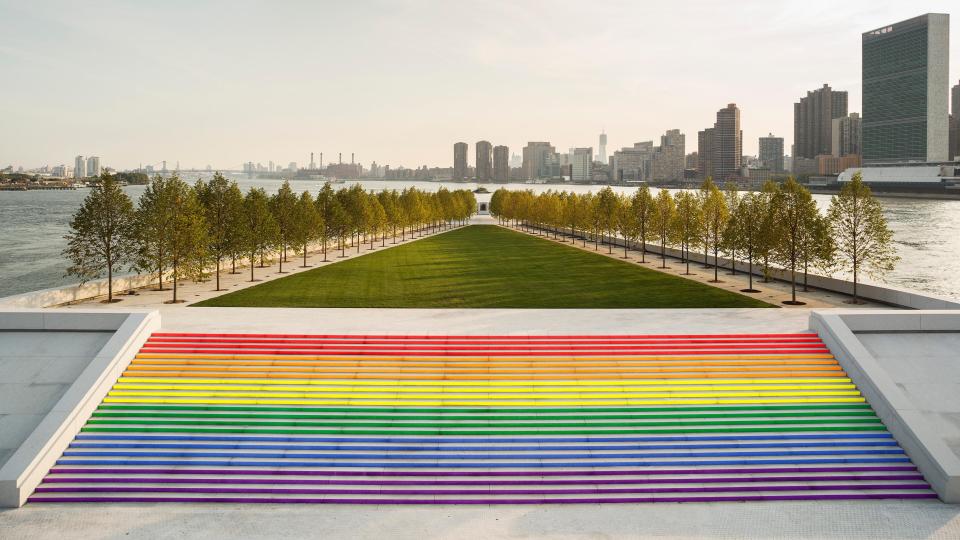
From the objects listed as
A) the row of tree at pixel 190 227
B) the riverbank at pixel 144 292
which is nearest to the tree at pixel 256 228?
the row of tree at pixel 190 227

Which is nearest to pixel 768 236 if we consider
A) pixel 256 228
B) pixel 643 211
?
pixel 643 211

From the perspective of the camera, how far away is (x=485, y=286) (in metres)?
41.7

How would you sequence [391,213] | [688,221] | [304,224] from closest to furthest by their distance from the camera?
[688,221] < [304,224] < [391,213]

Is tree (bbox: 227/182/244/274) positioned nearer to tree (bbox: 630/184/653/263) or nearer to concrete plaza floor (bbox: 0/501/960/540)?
concrete plaza floor (bbox: 0/501/960/540)

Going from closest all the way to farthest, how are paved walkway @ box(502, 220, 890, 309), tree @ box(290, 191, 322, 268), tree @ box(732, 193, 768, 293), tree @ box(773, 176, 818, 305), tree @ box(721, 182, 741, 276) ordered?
1. paved walkway @ box(502, 220, 890, 309)
2. tree @ box(773, 176, 818, 305)
3. tree @ box(732, 193, 768, 293)
4. tree @ box(721, 182, 741, 276)
5. tree @ box(290, 191, 322, 268)

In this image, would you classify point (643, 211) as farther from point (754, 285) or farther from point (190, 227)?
point (190, 227)

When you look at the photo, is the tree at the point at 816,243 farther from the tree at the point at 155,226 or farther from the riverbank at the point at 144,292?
the tree at the point at 155,226

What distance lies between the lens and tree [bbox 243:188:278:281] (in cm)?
4666

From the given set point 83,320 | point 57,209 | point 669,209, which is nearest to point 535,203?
point 669,209

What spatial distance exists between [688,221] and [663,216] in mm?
8569

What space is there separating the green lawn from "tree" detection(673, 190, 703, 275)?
431 centimetres

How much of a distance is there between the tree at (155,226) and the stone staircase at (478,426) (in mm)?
17744

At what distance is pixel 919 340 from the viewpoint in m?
22.0

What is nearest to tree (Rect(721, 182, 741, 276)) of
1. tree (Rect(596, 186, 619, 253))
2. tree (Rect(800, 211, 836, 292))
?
tree (Rect(800, 211, 836, 292))
